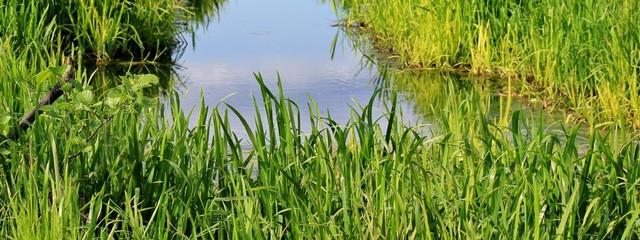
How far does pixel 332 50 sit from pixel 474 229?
4778 mm

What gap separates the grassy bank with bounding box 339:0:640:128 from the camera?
524cm

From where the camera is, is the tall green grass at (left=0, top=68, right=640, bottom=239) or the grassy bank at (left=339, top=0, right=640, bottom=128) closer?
the tall green grass at (left=0, top=68, right=640, bottom=239)

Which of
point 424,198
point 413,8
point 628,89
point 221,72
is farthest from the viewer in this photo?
point 413,8

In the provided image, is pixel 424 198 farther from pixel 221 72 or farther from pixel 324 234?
pixel 221 72

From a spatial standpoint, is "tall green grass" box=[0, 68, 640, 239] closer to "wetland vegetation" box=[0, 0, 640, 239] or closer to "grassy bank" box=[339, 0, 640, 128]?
"wetland vegetation" box=[0, 0, 640, 239]

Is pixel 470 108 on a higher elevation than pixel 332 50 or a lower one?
higher

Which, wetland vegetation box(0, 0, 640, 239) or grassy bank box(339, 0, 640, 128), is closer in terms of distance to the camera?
wetland vegetation box(0, 0, 640, 239)

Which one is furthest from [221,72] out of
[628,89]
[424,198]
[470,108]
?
[424,198]

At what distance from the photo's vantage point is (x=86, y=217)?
3146 mm

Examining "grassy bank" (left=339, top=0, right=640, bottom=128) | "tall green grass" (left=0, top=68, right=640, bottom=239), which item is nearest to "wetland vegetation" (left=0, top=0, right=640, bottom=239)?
"tall green grass" (left=0, top=68, right=640, bottom=239)

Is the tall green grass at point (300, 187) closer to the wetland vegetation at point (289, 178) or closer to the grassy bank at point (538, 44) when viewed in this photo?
the wetland vegetation at point (289, 178)

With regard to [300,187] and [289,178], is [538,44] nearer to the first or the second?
[300,187]

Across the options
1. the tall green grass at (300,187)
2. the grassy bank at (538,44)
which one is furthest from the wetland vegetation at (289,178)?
the grassy bank at (538,44)

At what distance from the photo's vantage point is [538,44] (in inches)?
237
